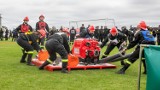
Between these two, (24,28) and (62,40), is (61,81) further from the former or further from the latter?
(24,28)

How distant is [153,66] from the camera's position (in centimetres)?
483

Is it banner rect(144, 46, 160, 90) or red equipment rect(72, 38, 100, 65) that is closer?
banner rect(144, 46, 160, 90)

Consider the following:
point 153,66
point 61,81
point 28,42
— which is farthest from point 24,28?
point 153,66

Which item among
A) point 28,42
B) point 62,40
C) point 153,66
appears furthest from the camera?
point 28,42

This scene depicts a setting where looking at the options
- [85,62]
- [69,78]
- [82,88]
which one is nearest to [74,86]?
[82,88]

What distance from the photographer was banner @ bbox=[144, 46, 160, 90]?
15.4 feet

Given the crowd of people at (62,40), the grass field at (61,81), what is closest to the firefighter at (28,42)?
the crowd of people at (62,40)

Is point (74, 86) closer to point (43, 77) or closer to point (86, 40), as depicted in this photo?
point (43, 77)

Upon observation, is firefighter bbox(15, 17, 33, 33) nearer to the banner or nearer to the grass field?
the grass field

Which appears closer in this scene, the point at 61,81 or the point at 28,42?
the point at 61,81

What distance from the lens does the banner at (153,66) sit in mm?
4703

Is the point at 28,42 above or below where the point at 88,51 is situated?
above

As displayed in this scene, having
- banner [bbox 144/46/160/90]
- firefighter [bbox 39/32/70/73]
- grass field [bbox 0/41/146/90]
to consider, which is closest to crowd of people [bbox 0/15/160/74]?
firefighter [bbox 39/32/70/73]

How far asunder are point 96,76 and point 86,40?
8.44 feet
